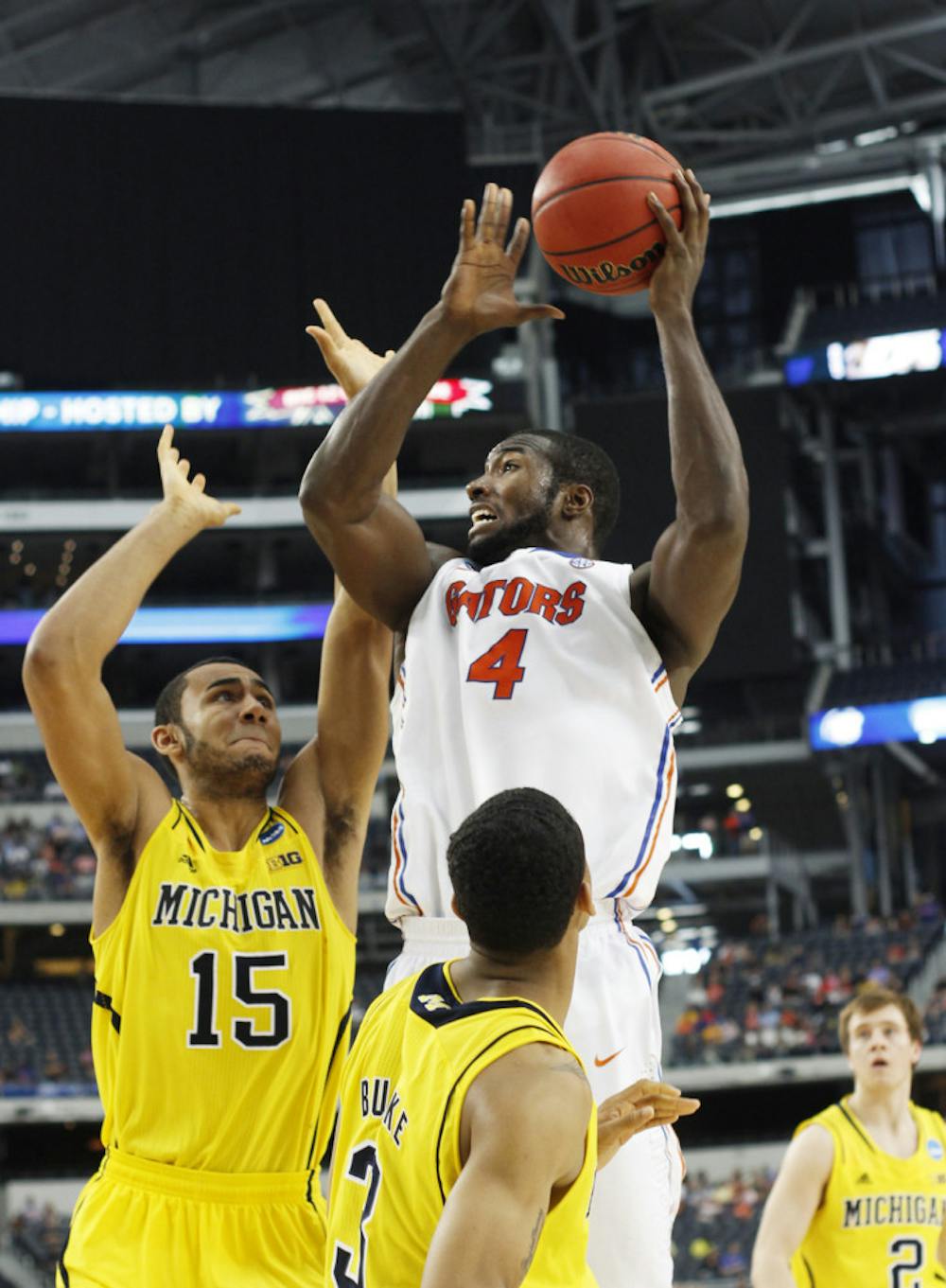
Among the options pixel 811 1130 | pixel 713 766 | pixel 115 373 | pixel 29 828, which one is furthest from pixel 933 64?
pixel 811 1130

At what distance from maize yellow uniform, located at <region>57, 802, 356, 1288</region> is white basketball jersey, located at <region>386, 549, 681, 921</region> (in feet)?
1.62

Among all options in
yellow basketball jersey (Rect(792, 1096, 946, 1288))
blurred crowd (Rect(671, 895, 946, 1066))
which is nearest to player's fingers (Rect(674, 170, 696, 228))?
yellow basketball jersey (Rect(792, 1096, 946, 1288))

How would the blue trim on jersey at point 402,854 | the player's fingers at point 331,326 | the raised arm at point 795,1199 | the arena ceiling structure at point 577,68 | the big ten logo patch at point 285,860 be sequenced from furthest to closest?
the arena ceiling structure at point 577,68, the raised arm at point 795,1199, the player's fingers at point 331,326, the big ten logo patch at point 285,860, the blue trim on jersey at point 402,854

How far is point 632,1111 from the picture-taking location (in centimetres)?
→ 345

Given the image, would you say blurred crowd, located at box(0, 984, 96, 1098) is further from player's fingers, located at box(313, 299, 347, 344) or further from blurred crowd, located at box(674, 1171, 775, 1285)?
player's fingers, located at box(313, 299, 347, 344)

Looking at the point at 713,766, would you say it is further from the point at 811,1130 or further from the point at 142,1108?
the point at 142,1108

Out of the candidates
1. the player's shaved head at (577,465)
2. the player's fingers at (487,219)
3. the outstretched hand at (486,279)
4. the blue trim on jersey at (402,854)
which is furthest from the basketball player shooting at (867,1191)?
the player's fingers at (487,219)

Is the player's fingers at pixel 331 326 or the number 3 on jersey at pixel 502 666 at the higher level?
the player's fingers at pixel 331 326

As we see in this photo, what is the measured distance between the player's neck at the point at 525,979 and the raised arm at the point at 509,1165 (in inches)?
8.1

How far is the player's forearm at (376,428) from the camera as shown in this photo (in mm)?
4227

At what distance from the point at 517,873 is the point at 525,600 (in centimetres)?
122

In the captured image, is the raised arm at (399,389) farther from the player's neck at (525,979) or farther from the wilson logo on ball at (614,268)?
the player's neck at (525,979)

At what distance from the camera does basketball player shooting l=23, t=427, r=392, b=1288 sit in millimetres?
4391

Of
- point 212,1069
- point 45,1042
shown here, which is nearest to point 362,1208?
point 212,1069
